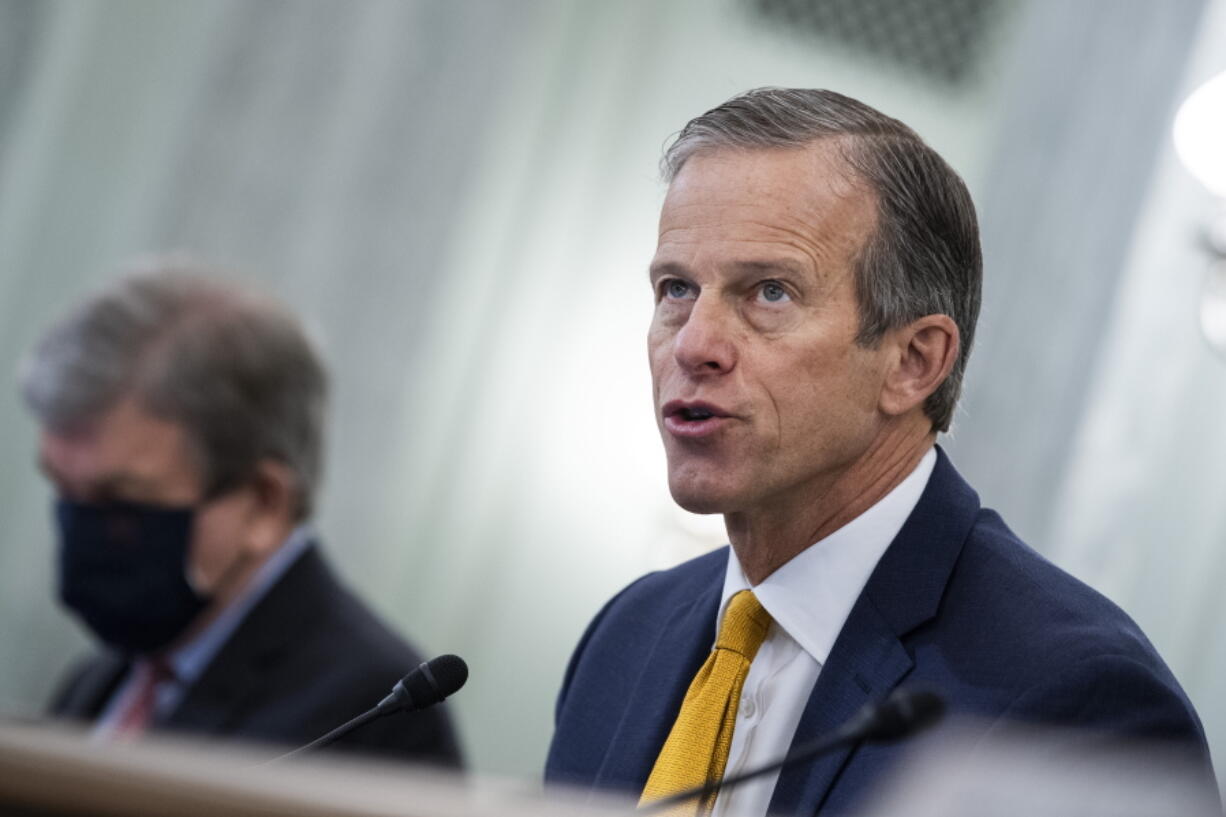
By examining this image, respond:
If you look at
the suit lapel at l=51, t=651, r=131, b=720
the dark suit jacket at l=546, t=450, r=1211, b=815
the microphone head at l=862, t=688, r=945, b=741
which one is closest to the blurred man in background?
the suit lapel at l=51, t=651, r=131, b=720

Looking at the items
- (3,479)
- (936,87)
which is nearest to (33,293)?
(3,479)

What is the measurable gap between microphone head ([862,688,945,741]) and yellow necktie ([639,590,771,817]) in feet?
1.30

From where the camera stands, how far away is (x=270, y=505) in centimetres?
339

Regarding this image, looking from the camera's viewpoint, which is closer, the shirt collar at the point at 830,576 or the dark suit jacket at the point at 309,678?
the shirt collar at the point at 830,576

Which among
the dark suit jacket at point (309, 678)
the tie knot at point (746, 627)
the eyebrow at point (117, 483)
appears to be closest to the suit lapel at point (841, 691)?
the tie knot at point (746, 627)

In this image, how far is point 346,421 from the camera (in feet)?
17.6

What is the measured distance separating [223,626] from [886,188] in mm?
1967

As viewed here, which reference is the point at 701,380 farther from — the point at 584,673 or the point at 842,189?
the point at 584,673

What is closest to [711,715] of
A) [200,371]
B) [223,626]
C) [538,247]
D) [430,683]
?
[430,683]

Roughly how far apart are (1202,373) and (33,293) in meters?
3.76

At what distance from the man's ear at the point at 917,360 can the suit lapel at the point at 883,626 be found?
0.11m

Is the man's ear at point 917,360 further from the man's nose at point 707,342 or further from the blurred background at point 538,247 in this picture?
the blurred background at point 538,247

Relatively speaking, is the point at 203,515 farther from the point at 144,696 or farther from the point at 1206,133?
the point at 1206,133

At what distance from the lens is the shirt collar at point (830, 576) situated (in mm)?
1815
